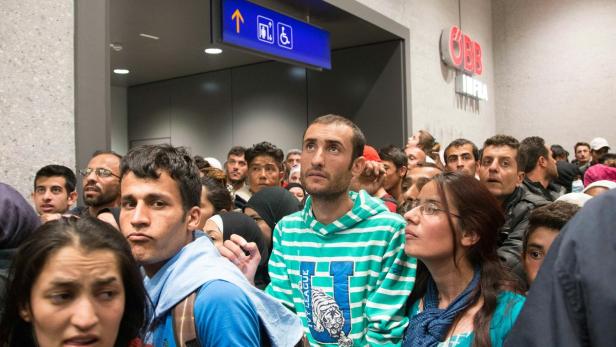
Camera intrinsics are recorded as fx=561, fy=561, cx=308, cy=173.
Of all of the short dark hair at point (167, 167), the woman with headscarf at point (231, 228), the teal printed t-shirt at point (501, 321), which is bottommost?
the teal printed t-shirt at point (501, 321)

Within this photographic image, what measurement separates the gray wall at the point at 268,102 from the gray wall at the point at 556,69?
15.4 ft

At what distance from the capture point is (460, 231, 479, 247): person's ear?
6.66 ft

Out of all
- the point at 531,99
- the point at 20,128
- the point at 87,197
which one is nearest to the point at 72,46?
the point at 20,128

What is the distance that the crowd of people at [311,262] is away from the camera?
869mm

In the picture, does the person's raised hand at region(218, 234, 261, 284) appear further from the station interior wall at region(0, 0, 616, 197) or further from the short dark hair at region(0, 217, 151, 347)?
the station interior wall at region(0, 0, 616, 197)

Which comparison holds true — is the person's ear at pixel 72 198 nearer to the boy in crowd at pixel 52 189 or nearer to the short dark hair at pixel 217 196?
the boy in crowd at pixel 52 189

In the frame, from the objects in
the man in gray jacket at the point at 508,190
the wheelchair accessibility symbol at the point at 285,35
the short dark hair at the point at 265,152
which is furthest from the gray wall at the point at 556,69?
the short dark hair at the point at 265,152

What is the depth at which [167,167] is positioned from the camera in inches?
69.7

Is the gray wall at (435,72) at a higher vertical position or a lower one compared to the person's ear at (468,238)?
higher

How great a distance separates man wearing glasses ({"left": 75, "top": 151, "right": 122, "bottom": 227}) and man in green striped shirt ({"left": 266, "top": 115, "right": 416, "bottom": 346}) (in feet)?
4.37

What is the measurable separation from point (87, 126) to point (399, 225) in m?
2.30

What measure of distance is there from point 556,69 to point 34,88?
10297 mm

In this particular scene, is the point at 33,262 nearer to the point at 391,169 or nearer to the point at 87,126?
the point at 87,126

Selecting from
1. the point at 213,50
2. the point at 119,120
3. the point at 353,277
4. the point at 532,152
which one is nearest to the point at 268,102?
the point at 213,50
